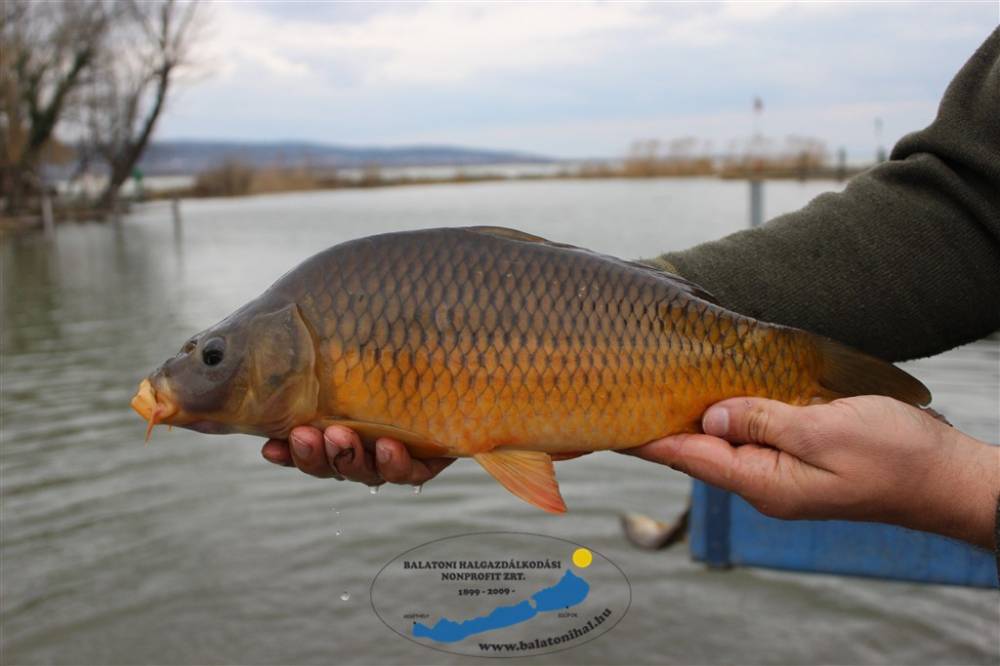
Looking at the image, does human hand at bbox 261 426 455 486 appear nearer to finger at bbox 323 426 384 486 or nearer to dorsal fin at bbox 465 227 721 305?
finger at bbox 323 426 384 486

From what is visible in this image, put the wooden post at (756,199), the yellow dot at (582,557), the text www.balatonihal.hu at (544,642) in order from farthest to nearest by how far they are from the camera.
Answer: the wooden post at (756,199) → the yellow dot at (582,557) → the text www.balatonihal.hu at (544,642)

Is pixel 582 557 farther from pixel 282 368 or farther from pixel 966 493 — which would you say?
pixel 282 368

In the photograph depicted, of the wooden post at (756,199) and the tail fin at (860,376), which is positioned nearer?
the tail fin at (860,376)

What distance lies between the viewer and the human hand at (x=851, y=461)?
2.09m

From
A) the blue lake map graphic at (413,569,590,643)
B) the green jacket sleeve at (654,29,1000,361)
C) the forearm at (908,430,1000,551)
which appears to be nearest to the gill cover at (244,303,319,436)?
the green jacket sleeve at (654,29,1000,361)

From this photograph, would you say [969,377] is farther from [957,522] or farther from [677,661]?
[957,522]

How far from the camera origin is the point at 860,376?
87.2 inches

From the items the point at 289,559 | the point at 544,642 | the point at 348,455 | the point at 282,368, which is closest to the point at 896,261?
the point at 348,455

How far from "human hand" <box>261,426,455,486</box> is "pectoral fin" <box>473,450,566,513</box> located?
0.67 feet

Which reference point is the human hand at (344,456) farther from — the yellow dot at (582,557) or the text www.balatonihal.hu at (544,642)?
the yellow dot at (582,557)

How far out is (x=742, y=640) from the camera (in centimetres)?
413

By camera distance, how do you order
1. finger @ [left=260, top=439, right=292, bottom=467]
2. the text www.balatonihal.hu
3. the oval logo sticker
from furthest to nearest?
the oval logo sticker < the text www.balatonihal.hu < finger @ [left=260, top=439, right=292, bottom=467]

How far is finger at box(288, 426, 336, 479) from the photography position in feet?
7.13

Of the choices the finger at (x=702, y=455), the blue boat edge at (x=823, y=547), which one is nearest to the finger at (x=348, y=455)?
the finger at (x=702, y=455)
